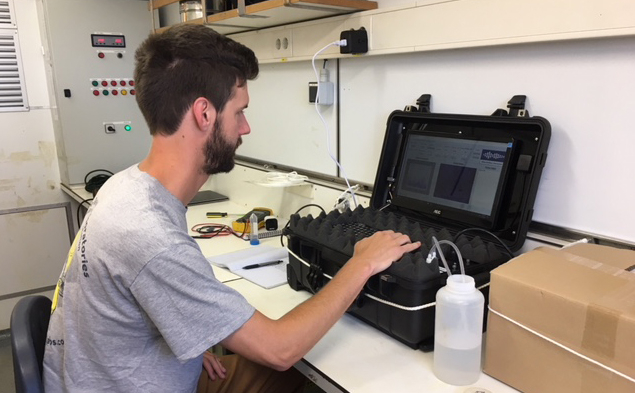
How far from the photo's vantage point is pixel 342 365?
1.04 meters

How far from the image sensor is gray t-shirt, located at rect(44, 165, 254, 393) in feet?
2.88

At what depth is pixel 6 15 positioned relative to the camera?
2668 mm

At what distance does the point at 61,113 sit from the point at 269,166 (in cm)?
126

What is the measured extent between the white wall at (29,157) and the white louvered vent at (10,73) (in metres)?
0.03

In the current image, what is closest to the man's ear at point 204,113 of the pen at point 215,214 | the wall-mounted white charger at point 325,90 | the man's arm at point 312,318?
the man's arm at point 312,318

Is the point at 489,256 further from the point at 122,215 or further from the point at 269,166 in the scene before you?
the point at 269,166

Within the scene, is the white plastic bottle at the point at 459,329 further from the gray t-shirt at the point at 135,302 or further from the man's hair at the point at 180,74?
the man's hair at the point at 180,74

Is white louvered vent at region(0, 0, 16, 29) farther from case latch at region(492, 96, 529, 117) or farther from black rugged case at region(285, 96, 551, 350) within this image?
case latch at region(492, 96, 529, 117)

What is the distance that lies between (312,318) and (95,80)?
2.34 m

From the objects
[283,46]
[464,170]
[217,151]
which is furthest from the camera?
[283,46]

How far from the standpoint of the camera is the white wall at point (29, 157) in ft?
8.99

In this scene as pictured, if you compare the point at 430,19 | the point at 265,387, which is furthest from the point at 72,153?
the point at 430,19

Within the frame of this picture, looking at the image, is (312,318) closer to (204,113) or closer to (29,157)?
(204,113)

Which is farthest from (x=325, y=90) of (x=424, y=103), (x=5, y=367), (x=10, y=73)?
(x=5, y=367)
